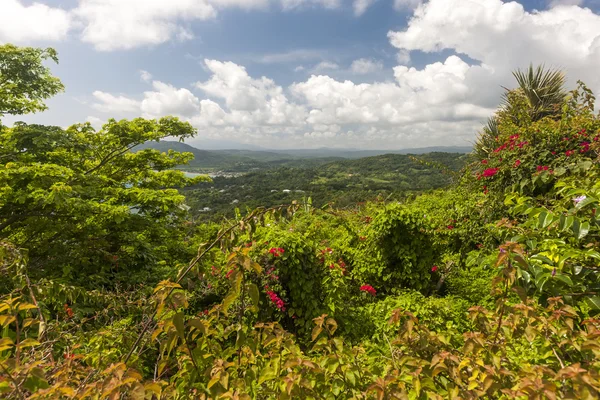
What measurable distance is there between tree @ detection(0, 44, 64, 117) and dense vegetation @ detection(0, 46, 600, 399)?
0.05 m

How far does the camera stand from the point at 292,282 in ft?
13.5

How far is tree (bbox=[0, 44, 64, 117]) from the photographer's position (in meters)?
7.49

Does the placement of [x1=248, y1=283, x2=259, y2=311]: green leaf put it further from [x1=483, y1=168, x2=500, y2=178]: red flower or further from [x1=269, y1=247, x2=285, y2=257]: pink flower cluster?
[x1=483, y1=168, x2=500, y2=178]: red flower

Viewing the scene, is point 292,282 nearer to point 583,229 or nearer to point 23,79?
point 583,229

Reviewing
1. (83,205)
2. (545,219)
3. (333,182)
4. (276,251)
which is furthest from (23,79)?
(333,182)

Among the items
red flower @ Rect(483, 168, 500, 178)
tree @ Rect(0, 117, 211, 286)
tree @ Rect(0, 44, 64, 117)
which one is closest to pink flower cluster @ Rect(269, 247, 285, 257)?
tree @ Rect(0, 117, 211, 286)

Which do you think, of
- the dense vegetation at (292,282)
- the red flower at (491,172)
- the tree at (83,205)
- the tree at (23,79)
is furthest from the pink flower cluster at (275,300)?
the tree at (23,79)

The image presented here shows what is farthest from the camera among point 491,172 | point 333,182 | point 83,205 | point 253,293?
point 333,182

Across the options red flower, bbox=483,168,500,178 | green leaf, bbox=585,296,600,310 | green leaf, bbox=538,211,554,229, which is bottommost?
green leaf, bbox=585,296,600,310

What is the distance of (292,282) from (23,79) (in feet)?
32.7

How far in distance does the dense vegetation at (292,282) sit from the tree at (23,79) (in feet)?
0.15

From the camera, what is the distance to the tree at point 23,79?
749 centimetres

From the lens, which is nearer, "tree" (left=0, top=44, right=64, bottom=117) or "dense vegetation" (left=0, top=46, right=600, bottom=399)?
"dense vegetation" (left=0, top=46, right=600, bottom=399)

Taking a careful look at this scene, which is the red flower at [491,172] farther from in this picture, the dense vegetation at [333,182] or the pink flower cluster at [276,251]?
the dense vegetation at [333,182]
